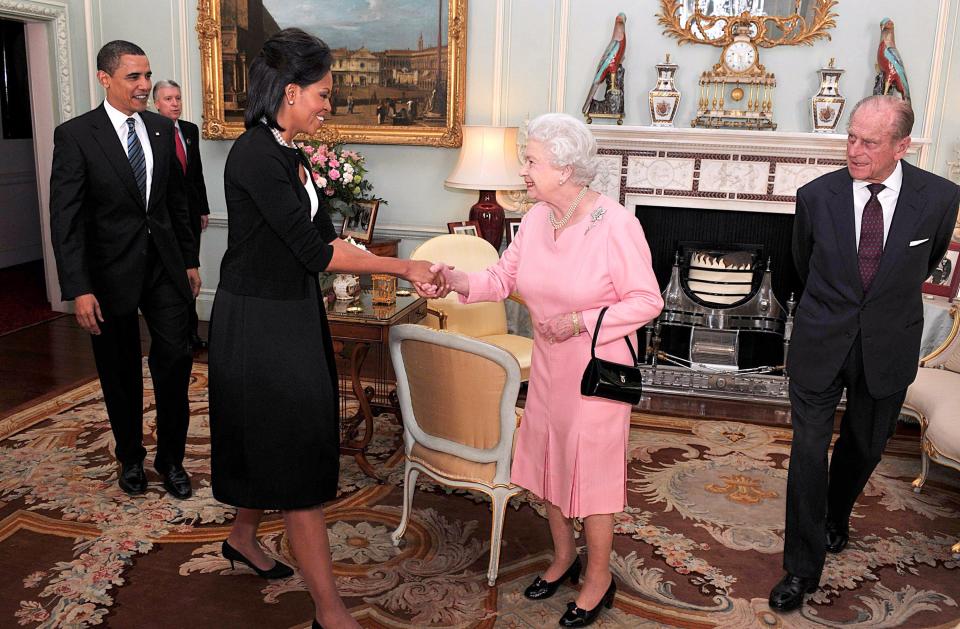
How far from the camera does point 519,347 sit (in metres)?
4.43

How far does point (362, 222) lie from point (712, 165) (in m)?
2.50

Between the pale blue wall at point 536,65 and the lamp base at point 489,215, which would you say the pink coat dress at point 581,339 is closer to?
the lamp base at point 489,215

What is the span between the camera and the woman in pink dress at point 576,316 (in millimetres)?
2646

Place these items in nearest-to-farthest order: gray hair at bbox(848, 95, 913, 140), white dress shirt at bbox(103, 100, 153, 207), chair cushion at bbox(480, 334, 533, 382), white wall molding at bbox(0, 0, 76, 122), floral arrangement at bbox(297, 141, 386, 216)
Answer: gray hair at bbox(848, 95, 913, 140)
white dress shirt at bbox(103, 100, 153, 207)
chair cushion at bbox(480, 334, 533, 382)
floral arrangement at bbox(297, 141, 386, 216)
white wall molding at bbox(0, 0, 76, 122)

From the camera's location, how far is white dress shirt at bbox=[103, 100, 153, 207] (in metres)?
3.57

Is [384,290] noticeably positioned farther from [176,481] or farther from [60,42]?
[60,42]

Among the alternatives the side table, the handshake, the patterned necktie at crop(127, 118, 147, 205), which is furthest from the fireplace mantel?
the patterned necktie at crop(127, 118, 147, 205)

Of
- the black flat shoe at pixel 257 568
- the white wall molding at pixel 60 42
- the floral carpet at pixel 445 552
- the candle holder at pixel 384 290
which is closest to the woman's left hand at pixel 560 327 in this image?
the floral carpet at pixel 445 552

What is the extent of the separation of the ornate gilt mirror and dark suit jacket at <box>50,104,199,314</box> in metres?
3.55

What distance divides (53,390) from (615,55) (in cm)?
419

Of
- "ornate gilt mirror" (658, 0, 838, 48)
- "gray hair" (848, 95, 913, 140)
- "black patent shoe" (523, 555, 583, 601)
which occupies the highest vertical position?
"ornate gilt mirror" (658, 0, 838, 48)

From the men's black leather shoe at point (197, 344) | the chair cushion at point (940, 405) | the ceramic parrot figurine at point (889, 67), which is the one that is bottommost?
the men's black leather shoe at point (197, 344)

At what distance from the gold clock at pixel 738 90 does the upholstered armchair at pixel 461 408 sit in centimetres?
333

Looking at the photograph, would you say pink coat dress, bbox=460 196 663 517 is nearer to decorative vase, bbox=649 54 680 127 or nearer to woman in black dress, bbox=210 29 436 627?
woman in black dress, bbox=210 29 436 627
